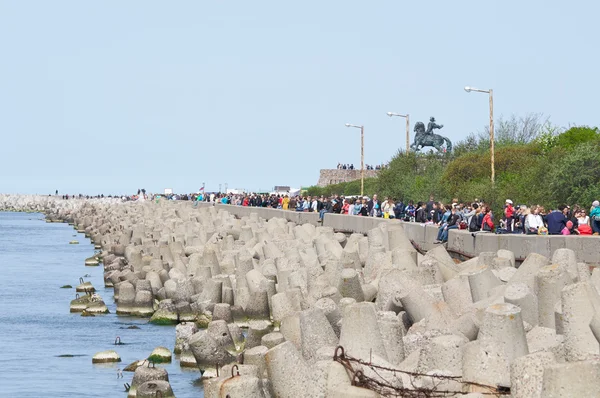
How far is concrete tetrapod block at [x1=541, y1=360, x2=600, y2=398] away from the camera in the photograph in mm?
7559

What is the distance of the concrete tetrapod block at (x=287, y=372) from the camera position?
9.57 m

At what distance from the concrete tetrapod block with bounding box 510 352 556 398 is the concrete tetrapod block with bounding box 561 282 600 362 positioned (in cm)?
160

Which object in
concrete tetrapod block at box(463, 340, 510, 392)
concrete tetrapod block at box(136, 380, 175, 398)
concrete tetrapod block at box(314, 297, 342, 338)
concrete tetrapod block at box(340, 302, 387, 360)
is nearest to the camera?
concrete tetrapod block at box(463, 340, 510, 392)

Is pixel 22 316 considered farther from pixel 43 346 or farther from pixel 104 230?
pixel 104 230

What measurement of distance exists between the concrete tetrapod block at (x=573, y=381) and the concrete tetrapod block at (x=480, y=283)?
18.6ft

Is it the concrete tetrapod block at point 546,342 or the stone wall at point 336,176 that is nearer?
the concrete tetrapod block at point 546,342

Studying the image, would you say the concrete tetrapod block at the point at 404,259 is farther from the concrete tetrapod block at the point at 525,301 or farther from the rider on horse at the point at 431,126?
the rider on horse at the point at 431,126

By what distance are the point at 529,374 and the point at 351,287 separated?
7.09m

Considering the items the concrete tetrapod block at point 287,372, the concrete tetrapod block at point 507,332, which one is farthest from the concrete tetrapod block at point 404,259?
the concrete tetrapod block at point 287,372

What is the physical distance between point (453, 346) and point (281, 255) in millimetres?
13081

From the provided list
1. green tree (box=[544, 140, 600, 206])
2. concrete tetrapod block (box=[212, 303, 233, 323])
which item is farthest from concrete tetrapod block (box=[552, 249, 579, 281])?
green tree (box=[544, 140, 600, 206])

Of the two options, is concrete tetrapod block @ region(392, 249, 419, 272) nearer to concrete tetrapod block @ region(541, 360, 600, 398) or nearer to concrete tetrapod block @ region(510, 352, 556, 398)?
concrete tetrapod block @ region(510, 352, 556, 398)

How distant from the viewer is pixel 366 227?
3117cm

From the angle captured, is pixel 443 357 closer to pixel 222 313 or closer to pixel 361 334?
pixel 361 334
